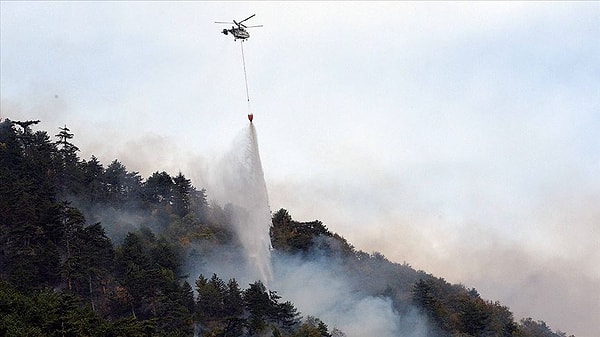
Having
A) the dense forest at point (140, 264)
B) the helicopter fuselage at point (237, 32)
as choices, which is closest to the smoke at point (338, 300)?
the dense forest at point (140, 264)

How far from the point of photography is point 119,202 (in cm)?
12750

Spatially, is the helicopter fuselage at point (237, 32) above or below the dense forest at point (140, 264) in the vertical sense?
above

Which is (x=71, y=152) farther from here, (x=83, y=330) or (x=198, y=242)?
(x=83, y=330)

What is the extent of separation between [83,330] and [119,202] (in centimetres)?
6375

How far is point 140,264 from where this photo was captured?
3750 inches

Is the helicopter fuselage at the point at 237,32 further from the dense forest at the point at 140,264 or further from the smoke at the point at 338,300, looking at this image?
the smoke at the point at 338,300

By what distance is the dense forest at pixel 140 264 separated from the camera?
80.4m

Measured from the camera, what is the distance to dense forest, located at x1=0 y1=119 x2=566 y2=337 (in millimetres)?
80438

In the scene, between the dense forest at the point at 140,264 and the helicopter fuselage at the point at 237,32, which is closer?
the dense forest at the point at 140,264

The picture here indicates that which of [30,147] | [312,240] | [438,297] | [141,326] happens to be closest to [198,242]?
[312,240]

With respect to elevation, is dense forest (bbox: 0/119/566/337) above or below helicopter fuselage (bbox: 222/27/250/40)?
below

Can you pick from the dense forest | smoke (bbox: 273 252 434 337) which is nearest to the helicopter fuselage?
the dense forest

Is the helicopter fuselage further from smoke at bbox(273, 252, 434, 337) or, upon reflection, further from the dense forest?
smoke at bbox(273, 252, 434, 337)

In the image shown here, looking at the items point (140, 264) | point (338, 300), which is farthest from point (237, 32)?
point (338, 300)
